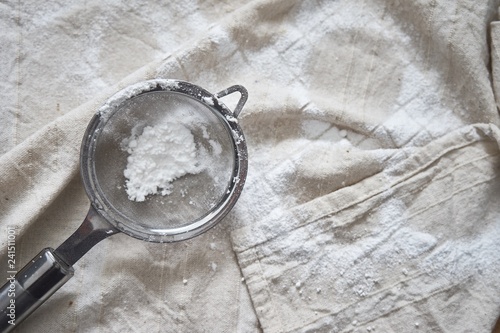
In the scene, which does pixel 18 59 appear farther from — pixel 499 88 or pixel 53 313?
pixel 499 88

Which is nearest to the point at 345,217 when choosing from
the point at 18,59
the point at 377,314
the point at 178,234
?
the point at 377,314

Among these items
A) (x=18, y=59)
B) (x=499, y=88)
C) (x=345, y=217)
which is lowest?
(x=345, y=217)

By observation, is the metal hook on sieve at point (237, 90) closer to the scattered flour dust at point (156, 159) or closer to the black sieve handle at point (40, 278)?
the scattered flour dust at point (156, 159)

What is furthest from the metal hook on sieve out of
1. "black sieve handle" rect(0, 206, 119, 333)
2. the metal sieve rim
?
"black sieve handle" rect(0, 206, 119, 333)

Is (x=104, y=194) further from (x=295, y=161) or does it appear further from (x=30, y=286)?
(x=295, y=161)

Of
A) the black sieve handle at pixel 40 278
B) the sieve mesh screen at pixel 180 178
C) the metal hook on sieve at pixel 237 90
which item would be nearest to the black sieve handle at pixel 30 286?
the black sieve handle at pixel 40 278

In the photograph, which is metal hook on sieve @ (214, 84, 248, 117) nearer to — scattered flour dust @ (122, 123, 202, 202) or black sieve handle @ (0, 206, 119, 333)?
scattered flour dust @ (122, 123, 202, 202)
